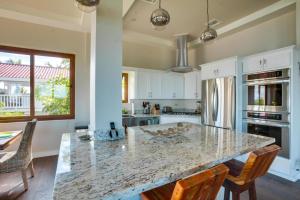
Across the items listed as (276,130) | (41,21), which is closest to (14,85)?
(41,21)

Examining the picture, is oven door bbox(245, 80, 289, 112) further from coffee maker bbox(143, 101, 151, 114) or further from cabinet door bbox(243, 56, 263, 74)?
coffee maker bbox(143, 101, 151, 114)

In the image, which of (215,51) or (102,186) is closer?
(102,186)

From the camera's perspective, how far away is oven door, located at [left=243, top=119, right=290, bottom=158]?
2848mm

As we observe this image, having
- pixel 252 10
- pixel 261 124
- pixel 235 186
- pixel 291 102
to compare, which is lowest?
pixel 235 186

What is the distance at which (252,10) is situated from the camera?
11.6 ft

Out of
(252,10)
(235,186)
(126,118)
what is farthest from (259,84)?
(126,118)

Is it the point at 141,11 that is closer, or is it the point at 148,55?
the point at 141,11

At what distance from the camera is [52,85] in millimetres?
4195

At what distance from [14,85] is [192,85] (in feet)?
14.9

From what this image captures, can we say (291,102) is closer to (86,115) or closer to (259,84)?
(259,84)

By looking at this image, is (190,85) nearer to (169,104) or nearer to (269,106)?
(169,104)

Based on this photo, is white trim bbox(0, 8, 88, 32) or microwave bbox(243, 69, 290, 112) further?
white trim bbox(0, 8, 88, 32)

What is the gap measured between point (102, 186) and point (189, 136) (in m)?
1.29

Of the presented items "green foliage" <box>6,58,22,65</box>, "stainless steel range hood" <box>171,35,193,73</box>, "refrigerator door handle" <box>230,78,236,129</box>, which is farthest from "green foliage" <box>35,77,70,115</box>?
"refrigerator door handle" <box>230,78,236,129</box>
